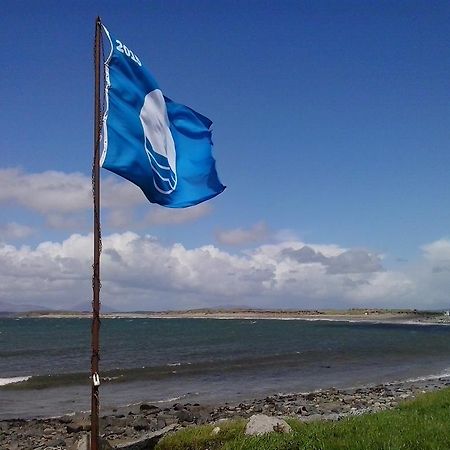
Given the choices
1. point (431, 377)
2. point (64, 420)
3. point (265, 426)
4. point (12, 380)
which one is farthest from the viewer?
point (12, 380)

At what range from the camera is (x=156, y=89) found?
10203 millimetres

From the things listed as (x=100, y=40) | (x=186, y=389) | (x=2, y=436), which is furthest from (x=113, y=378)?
(x=100, y=40)

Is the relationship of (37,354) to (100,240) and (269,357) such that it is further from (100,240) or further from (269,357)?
(100,240)

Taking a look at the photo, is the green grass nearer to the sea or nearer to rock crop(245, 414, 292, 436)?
rock crop(245, 414, 292, 436)

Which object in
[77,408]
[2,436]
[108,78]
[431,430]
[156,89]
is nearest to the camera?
[108,78]

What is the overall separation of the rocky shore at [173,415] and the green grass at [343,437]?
86.5 inches

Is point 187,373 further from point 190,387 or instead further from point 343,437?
Answer: point 343,437

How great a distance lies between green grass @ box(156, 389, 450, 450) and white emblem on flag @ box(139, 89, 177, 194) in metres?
5.43

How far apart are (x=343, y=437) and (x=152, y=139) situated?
280 inches

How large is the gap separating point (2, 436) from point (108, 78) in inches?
641

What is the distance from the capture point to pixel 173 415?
76.6 ft

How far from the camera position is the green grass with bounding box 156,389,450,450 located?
1098 centimetres

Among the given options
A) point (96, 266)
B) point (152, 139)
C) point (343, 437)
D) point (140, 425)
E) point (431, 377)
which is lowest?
point (431, 377)

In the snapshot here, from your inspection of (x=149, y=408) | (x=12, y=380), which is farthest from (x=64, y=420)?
(x=12, y=380)
